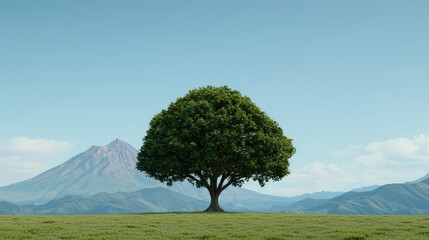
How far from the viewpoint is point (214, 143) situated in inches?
2399

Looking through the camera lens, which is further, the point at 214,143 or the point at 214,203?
the point at 214,203

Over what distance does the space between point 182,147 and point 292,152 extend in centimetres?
1705

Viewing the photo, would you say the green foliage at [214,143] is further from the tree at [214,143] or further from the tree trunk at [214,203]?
the tree trunk at [214,203]

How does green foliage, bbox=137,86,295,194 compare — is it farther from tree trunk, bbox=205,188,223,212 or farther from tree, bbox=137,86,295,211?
tree trunk, bbox=205,188,223,212

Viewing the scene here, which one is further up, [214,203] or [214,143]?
[214,143]

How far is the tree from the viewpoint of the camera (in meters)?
61.5

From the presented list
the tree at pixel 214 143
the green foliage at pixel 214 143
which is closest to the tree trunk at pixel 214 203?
the tree at pixel 214 143

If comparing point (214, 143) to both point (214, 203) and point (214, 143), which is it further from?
point (214, 203)

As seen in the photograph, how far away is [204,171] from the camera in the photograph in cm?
6391

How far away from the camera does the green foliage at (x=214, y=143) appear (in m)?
61.5

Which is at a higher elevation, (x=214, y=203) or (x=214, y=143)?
(x=214, y=143)

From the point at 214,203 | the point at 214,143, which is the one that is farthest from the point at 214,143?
the point at 214,203

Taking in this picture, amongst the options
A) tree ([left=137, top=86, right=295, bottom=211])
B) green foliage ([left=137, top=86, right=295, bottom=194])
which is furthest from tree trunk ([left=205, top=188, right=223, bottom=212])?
green foliage ([left=137, top=86, right=295, bottom=194])

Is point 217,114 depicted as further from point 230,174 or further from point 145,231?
point 145,231
